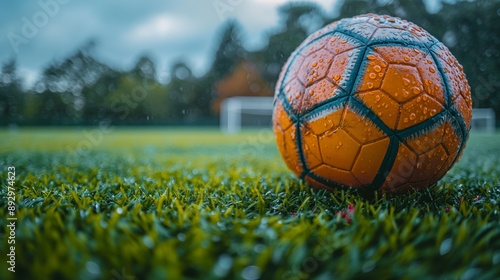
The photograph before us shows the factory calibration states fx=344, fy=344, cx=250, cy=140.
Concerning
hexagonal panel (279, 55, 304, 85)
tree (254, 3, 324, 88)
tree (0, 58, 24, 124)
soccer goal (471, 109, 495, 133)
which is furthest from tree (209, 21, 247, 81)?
hexagonal panel (279, 55, 304, 85)

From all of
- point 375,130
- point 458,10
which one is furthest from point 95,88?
point 375,130

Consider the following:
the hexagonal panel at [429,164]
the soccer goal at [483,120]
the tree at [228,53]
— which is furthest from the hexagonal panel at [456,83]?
the tree at [228,53]

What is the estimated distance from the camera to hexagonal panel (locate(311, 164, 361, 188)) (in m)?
2.12

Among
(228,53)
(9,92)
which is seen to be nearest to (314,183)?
(9,92)

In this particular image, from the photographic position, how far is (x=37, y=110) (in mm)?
38562

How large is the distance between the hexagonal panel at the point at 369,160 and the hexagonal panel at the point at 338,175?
44mm

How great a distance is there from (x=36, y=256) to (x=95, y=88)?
145 feet

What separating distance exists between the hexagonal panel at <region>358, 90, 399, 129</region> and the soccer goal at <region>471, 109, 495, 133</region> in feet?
78.1

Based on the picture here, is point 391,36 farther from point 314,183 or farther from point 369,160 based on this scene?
point 314,183

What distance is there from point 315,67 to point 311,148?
1.66 ft

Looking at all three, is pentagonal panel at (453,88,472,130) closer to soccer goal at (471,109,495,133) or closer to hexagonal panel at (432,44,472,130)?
hexagonal panel at (432,44,472,130)

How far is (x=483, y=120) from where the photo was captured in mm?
22109

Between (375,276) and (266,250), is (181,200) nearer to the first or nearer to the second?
(266,250)

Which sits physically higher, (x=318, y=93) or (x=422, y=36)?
(x=422, y=36)
